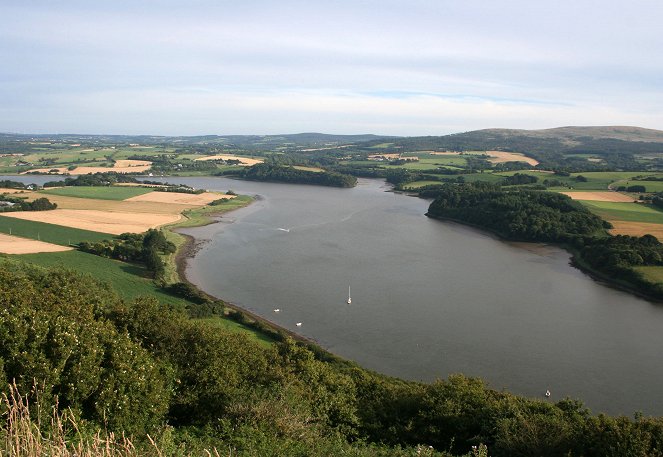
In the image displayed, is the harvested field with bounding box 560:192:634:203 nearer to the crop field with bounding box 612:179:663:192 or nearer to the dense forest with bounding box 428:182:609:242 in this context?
the crop field with bounding box 612:179:663:192

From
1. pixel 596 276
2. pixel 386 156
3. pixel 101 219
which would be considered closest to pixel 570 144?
pixel 386 156

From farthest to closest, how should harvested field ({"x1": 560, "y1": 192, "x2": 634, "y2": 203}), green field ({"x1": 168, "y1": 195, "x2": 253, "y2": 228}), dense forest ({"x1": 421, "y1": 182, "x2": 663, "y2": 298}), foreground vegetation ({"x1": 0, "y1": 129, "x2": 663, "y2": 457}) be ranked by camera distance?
harvested field ({"x1": 560, "y1": 192, "x2": 634, "y2": 203}) < green field ({"x1": 168, "y1": 195, "x2": 253, "y2": 228}) < dense forest ({"x1": 421, "y1": 182, "x2": 663, "y2": 298}) < foreground vegetation ({"x1": 0, "y1": 129, "x2": 663, "y2": 457})

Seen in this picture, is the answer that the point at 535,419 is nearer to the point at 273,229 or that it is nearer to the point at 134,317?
the point at 134,317

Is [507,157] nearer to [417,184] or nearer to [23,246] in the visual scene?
[417,184]

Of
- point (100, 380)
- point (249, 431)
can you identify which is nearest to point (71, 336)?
point (100, 380)

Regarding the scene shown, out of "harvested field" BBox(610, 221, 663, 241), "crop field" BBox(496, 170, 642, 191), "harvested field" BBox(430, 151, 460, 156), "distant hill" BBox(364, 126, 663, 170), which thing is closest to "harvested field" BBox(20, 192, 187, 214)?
"harvested field" BBox(610, 221, 663, 241)

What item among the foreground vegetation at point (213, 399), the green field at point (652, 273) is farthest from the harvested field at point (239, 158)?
the foreground vegetation at point (213, 399)
